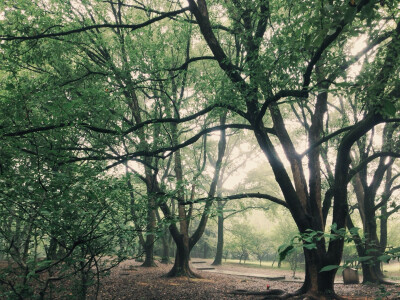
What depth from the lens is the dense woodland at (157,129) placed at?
3.12 m

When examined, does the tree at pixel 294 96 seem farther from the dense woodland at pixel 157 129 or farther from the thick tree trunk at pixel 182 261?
the thick tree trunk at pixel 182 261

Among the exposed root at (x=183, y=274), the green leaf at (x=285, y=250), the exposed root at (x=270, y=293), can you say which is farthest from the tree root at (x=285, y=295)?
the green leaf at (x=285, y=250)

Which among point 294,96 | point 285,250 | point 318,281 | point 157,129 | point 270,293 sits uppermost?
point 157,129

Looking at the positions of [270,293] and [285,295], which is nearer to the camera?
[285,295]

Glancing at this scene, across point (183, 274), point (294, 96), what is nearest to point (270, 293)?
point (183, 274)

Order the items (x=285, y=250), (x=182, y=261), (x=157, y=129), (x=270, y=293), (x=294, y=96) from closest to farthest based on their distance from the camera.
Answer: (x=285, y=250)
(x=294, y=96)
(x=270, y=293)
(x=157, y=129)
(x=182, y=261)

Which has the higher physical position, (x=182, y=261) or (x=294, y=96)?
(x=294, y=96)

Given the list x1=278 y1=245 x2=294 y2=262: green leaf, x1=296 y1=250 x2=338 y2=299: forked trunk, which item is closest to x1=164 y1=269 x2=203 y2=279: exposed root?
x1=296 y1=250 x2=338 y2=299: forked trunk

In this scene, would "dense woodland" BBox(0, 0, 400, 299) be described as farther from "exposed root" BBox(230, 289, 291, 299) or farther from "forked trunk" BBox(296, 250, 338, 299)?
"exposed root" BBox(230, 289, 291, 299)

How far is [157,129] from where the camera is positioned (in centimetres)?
1120

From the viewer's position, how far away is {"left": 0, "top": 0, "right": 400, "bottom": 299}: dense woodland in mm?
3119

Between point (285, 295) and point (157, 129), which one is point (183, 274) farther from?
point (157, 129)

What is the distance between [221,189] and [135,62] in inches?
727

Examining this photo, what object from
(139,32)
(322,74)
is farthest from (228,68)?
(139,32)
